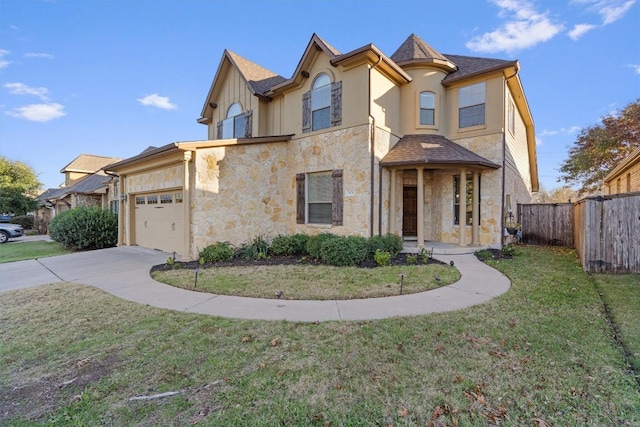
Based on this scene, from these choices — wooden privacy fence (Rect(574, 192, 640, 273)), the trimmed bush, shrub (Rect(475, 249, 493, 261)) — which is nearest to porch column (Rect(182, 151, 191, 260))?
the trimmed bush

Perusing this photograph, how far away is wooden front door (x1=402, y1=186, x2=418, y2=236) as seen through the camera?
39.9 feet

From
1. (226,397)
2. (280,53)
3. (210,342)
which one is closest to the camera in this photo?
(226,397)

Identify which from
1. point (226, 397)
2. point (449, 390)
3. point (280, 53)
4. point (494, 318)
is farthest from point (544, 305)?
point (280, 53)

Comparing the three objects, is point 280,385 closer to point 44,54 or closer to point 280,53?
point 44,54

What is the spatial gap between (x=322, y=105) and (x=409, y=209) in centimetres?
543

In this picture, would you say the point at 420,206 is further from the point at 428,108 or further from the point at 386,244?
the point at 428,108

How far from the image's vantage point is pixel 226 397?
2.60 m

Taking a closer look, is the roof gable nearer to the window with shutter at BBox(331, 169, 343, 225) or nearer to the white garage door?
the window with shutter at BBox(331, 169, 343, 225)

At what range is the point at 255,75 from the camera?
13344 mm

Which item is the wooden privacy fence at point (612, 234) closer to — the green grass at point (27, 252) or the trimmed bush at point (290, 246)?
the trimmed bush at point (290, 246)

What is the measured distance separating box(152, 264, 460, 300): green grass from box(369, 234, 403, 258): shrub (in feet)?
3.79

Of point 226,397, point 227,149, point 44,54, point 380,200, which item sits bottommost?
point 226,397

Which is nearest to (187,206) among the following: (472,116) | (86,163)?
(472,116)

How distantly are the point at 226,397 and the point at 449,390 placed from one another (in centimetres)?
199
